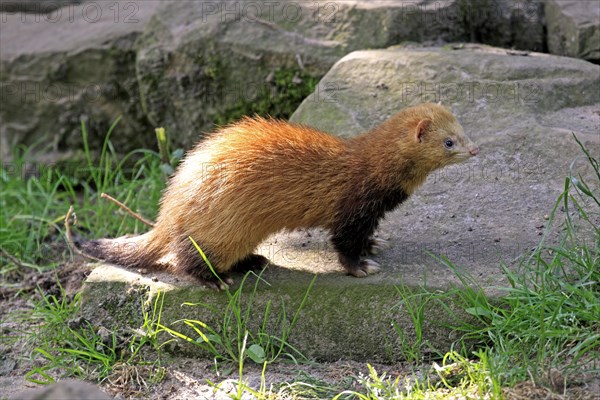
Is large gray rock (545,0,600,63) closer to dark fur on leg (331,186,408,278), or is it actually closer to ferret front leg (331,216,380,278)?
dark fur on leg (331,186,408,278)

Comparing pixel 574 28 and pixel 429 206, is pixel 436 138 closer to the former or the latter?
pixel 429 206

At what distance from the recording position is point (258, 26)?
731 centimetres

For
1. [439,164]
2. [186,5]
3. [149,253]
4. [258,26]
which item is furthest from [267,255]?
[186,5]

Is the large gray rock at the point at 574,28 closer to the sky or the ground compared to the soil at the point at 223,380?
closer to the sky

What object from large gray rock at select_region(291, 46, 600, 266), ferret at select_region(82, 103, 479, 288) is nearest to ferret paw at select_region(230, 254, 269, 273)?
ferret at select_region(82, 103, 479, 288)

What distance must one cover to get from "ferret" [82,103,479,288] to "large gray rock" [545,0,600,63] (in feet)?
9.55

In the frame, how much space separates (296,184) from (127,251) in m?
1.20

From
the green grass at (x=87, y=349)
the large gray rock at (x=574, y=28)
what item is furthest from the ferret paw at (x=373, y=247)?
the large gray rock at (x=574, y=28)

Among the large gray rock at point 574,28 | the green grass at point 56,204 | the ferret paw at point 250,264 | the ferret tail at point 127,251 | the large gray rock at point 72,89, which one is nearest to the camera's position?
the ferret paw at point 250,264

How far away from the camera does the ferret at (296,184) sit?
Answer: 457 cm

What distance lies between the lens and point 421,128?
15.2 ft

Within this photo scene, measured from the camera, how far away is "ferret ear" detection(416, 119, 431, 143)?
182 inches

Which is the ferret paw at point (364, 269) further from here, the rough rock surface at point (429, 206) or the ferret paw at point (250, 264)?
the ferret paw at point (250, 264)

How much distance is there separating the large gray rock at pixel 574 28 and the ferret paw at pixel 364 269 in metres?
3.59
